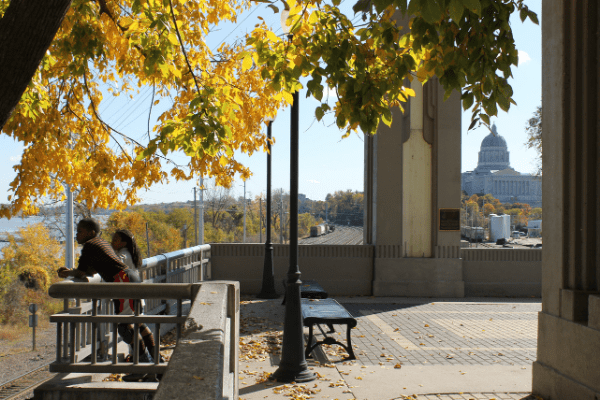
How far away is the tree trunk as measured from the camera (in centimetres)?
326

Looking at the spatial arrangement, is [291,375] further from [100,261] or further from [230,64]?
[230,64]

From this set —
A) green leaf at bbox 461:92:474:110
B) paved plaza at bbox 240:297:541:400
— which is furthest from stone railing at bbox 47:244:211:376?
green leaf at bbox 461:92:474:110

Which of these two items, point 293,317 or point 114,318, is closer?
point 114,318

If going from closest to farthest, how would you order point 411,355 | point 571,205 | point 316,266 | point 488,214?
point 571,205 → point 411,355 → point 316,266 → point 488,214

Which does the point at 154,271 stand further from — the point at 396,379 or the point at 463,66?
the point at 463,66

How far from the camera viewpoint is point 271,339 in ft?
29.9

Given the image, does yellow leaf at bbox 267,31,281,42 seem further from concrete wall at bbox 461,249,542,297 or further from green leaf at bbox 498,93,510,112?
concrete wall at bbox 461,249,542,297

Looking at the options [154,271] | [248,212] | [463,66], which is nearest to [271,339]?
[154,271]

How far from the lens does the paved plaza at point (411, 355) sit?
622 cm

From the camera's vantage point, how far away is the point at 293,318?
680 centimetres

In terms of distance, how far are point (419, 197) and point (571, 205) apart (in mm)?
9099

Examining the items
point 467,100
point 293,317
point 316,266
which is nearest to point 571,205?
point 467,100

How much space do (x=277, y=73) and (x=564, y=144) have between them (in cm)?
344

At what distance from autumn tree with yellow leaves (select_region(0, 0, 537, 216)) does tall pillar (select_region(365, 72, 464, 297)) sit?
7.11 m
